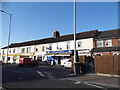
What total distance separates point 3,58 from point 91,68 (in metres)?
50.6

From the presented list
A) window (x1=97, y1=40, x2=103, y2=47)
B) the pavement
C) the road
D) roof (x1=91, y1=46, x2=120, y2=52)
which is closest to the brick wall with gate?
the pavement

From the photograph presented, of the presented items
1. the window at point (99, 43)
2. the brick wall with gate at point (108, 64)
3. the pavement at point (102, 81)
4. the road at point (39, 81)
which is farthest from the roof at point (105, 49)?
the pavement at point (102, 81)

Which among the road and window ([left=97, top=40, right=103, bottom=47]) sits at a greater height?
window ([left=97, top=40, right=103, bottom=47])

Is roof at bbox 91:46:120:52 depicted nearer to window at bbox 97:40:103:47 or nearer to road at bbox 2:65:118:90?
window at bbox 97:40:103:47

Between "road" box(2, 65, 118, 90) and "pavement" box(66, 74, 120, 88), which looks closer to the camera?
"road" box(2, 65, 118, 90)

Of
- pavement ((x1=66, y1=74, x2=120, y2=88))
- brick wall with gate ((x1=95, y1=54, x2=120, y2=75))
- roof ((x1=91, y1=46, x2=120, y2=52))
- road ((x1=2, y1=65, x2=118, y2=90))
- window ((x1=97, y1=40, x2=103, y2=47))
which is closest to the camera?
road ((x1=2, y1=65, x2=118, y2=90))

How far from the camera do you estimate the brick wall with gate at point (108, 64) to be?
1447cm

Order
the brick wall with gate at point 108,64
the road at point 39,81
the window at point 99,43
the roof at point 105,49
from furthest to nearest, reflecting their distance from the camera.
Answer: the window at point 99,43, the roof at point 105,49, the brick wall with gate at point 108,64, the road at point 39,81

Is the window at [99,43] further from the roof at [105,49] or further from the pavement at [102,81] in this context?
the pavement at [102,81]

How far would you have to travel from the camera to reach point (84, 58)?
59.6 ft

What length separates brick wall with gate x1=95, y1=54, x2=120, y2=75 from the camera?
1447 cm

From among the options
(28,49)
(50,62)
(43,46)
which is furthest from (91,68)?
(28,49)

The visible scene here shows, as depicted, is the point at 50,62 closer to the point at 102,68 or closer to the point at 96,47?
the point at 96,47

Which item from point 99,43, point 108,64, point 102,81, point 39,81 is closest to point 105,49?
point 99,43
